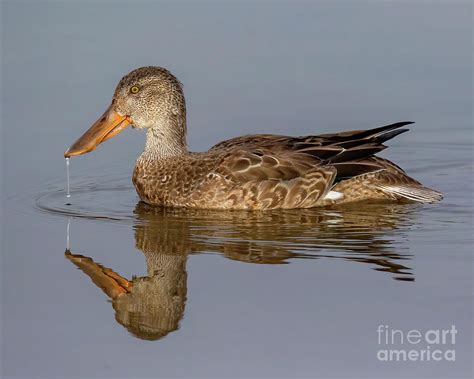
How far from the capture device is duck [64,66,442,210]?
1218 centimetres

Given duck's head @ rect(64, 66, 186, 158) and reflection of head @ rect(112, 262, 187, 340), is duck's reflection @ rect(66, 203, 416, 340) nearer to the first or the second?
reflection of head @ rect(112, 262, 187, 340)

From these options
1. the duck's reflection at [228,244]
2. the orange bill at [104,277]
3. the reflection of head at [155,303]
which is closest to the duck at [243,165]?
the duck's reflection at [228,244]

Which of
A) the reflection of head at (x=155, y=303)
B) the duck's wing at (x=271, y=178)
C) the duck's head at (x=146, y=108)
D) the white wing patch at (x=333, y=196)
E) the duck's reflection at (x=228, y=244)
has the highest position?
the duck's head at (x=146, y=108)

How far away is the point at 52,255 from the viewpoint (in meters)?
10.4

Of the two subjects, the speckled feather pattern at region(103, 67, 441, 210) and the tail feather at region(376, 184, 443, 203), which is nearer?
the speckled feather pattern at region(103, 67, 441, 210)

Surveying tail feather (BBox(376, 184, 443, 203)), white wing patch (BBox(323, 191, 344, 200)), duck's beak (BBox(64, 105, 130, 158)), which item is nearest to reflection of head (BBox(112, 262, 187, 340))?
white wing patch (BBox(323, 191, 344, 200))

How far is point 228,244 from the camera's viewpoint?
10727mm

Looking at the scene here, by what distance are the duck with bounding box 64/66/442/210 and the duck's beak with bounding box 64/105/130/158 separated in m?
0.01

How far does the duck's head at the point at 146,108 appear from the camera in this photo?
508 inches

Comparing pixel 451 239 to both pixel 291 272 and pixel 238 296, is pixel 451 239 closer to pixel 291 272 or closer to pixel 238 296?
pixel 291 272

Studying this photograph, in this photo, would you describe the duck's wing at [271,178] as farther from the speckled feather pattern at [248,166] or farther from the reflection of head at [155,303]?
the reflection of head at [155,303]

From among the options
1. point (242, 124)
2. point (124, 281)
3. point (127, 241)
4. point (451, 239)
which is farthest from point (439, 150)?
point (124, 281)

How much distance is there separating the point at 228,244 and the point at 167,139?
100 inches

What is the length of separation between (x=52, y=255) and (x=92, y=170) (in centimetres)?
334
